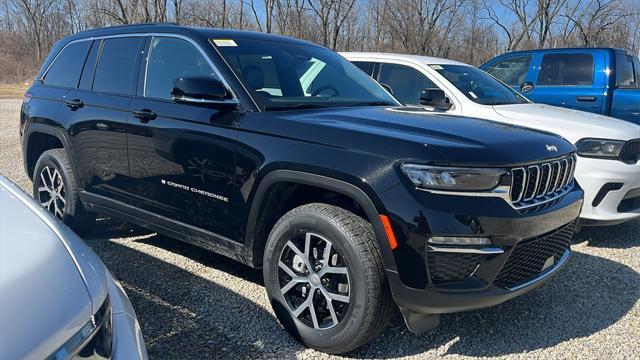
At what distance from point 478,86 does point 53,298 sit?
5.42 metres

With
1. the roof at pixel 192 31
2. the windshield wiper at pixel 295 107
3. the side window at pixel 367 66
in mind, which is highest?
the roof at pixel 192 31

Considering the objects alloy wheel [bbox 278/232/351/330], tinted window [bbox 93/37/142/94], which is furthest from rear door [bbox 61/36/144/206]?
alloy wheel [bbox 278/232/351/330]

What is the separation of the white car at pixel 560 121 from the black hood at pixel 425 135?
122 cm

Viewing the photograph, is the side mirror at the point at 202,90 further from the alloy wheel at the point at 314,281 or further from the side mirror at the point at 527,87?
the side mirror at the point at 527,87

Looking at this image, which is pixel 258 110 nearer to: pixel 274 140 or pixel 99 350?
pixel 274 140

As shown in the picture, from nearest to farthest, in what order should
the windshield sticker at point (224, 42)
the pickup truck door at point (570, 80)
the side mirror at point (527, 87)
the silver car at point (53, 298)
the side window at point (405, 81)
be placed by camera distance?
the silver car at point (53, 298) < the windshield sticker at point (224, 42) < the side window at point (405, 81) < the pickup truck door at point (570, 80) < the side mirror at point (527, 87)

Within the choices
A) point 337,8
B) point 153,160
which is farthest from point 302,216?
point 337,8

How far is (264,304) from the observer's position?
3.59 metres

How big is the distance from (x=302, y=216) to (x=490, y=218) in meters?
1.00

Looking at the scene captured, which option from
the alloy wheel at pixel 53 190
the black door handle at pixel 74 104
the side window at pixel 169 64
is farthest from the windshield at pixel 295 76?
the alloy wheel at pixel 53 190

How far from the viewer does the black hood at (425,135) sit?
8.66ft

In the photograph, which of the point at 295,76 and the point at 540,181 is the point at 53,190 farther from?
the point at 540,181

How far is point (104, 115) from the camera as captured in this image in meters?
4.13

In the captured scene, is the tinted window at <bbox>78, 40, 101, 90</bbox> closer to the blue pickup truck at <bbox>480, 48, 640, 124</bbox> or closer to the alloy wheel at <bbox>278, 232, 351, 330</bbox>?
the alloy wheel at <bbox>278, 232, 351, 330</bbox>
